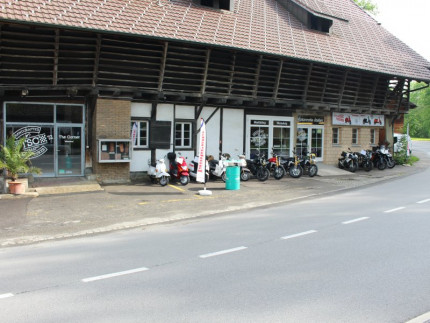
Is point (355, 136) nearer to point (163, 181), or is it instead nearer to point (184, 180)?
point (184, 180)

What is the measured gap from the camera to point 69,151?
15953mm

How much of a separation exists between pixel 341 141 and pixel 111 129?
537 inches

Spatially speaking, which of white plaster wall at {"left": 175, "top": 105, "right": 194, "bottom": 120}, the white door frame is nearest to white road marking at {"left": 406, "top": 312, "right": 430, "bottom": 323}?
white plaster wall at {"left": 175, "top": 105, "right": 194, "bottom": 120}

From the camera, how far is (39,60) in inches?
564

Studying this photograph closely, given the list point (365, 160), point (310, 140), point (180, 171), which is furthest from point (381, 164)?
point (180, 171)

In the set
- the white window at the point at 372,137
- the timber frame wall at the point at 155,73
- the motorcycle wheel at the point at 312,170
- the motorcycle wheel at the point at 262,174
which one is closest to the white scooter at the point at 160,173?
the timber frame wall at the point at 155,73

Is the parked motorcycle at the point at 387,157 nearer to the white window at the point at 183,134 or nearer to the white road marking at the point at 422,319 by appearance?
the white window at the point at 183,134

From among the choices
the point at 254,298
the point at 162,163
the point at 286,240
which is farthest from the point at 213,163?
the point at 254,298

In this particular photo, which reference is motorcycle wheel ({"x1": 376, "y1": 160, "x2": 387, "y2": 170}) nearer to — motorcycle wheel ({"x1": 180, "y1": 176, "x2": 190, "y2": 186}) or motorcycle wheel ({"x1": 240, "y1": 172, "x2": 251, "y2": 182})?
motorcycle wheel ({"x1": 240, "y1": 172, "x2": 251, "y2": 182})

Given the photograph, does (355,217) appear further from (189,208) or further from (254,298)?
(254,298)

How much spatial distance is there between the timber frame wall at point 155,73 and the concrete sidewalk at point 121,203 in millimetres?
3577

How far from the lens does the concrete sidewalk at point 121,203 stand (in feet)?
31.0

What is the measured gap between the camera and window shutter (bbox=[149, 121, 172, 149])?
56.2ft

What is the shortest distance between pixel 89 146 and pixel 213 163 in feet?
16.2
